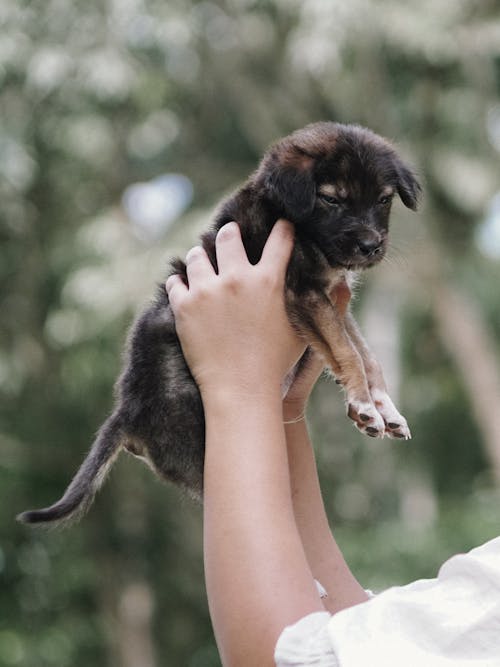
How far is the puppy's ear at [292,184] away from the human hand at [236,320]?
0.44 feet

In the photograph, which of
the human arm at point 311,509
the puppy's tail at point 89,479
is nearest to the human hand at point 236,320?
the human arm at point 311,509

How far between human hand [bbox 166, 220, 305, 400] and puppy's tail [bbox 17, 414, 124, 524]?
0.46 meters

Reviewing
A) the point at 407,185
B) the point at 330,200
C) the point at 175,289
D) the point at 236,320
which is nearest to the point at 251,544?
the point at 236,320

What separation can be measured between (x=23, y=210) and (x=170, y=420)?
12.7 m

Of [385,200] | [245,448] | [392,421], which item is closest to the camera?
[245,448]

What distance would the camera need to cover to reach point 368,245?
8.73 feet

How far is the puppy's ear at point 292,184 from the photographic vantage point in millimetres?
2662

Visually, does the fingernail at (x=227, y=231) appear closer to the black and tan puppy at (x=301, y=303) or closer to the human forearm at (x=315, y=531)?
the black and tan puppy at (x=301, y=303)

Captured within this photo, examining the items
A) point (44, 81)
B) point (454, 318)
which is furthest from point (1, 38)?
point (454, 318)

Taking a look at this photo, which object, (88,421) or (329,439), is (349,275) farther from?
(329,439)

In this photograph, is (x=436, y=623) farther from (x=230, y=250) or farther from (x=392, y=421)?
(x=230, y=250)

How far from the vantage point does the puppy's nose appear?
8.72ft

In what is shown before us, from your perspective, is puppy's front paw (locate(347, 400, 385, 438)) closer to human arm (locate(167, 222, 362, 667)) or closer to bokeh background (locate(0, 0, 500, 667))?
human arm (locate(167, 222, 362, 667))

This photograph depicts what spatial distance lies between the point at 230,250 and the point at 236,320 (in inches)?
9.9
